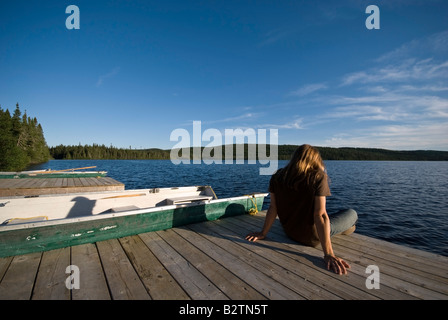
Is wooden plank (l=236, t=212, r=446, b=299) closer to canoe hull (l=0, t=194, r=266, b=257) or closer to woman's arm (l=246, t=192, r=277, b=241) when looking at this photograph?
woman's arm (l=246, t=192, r=277, b=241)

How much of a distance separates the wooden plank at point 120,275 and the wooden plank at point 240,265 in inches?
41.1

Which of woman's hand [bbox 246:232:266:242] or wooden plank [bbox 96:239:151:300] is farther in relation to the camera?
woman's hand [bbox 246:232:266:242]

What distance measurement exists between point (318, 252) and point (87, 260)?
3369 millimetres

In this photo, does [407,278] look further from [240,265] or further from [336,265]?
[240,265]

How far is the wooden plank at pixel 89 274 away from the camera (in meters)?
1.99

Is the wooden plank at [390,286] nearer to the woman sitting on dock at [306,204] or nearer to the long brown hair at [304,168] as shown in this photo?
the woman sitting on dock at [306,204]

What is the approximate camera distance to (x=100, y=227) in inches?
125

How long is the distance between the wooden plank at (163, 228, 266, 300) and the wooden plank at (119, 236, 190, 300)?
0.39m

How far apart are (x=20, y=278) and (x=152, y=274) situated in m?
1.43

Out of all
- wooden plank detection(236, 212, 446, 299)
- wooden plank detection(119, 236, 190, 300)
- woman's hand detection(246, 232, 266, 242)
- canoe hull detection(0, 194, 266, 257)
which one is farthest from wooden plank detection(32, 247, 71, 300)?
wooden plank detection(236, 212, 446, 299)

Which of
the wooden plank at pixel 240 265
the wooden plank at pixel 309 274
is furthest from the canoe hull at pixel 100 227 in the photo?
the wooden plank at pixel 309 274

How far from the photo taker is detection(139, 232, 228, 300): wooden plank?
205 centimetres

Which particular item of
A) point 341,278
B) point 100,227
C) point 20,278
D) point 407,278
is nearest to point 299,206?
point 341,278
